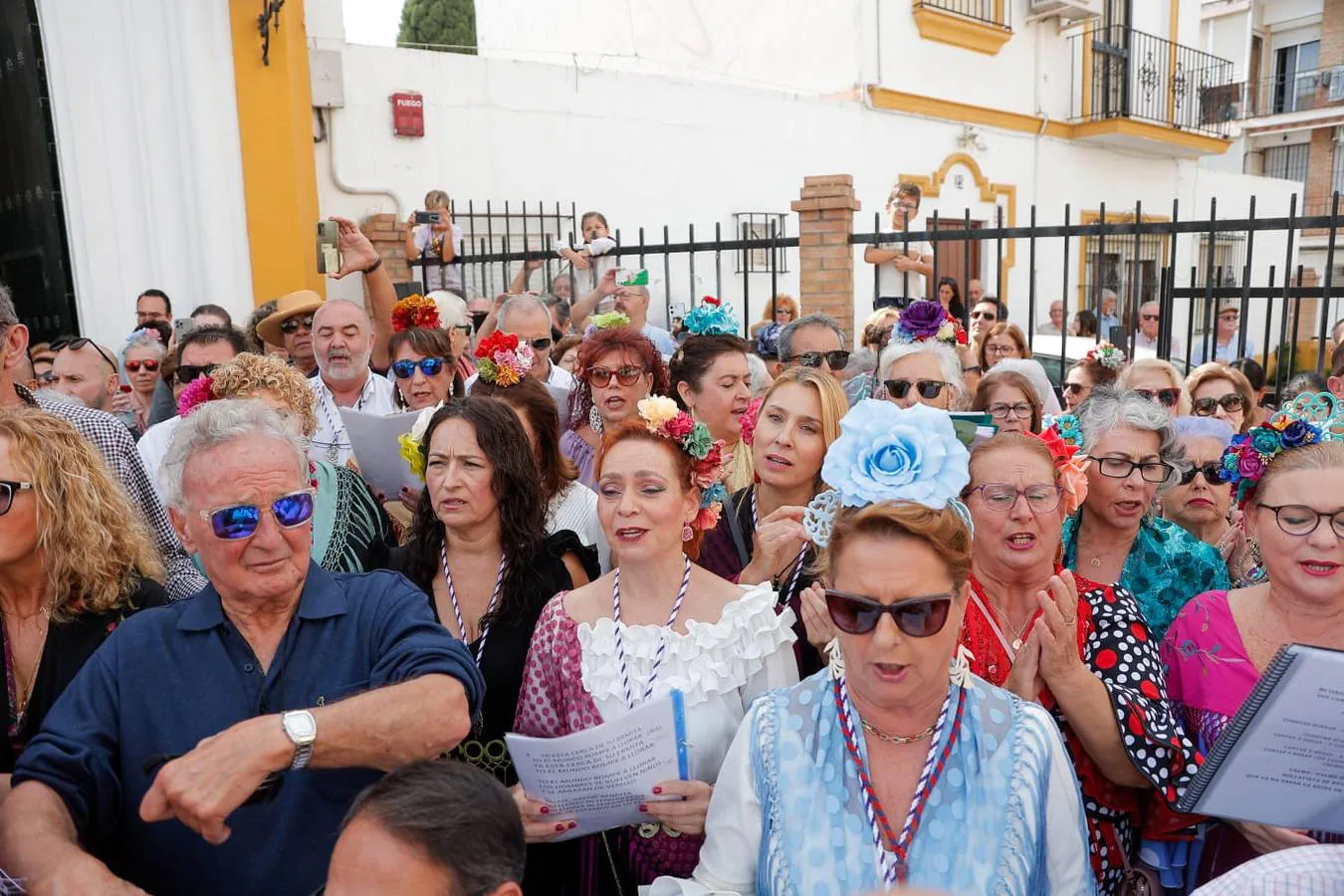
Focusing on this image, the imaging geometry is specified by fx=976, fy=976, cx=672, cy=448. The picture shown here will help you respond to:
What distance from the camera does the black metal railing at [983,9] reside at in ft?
48.9

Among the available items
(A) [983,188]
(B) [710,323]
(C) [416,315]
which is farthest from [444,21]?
(B) [710,323]

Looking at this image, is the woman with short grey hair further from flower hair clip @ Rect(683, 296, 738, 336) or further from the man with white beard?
the man with white beard

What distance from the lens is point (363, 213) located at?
32.0 ft

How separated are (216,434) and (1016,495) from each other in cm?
199

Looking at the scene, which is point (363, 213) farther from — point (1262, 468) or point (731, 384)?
point (1262, 468)

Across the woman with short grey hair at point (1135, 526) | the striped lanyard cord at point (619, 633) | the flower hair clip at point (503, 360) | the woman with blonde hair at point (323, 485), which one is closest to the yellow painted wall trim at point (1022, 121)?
the flower hair clip at point (503, 360)

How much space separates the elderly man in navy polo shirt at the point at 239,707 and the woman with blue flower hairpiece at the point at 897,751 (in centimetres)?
68

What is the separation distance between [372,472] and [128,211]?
4.49m

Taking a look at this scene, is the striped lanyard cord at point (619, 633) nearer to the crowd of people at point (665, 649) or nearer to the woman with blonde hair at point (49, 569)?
the crowd of people at point (665, 649)

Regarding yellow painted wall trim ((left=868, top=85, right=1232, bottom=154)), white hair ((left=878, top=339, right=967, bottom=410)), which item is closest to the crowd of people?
white hair ((left=878, top=339, right=967, bottom=410))

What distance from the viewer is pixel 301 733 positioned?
178 centimetres

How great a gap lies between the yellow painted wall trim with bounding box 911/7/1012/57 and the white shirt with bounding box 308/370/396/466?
40.2 ft

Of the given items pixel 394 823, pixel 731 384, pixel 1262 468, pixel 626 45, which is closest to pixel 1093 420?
pixel 1262 468

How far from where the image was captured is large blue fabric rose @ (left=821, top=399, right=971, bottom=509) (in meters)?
2.07
